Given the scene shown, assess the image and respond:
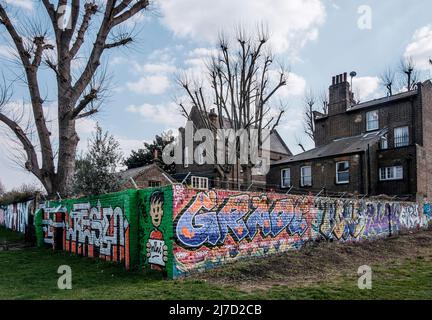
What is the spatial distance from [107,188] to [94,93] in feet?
17.8

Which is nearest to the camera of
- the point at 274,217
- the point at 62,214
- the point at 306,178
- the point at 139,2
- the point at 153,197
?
the point at 153,197

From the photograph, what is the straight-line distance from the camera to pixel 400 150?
26.2 meters

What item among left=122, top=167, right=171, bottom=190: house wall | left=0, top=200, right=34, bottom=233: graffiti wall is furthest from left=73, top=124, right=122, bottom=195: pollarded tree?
left=122, top=167, right=171, bottom=190: house wall

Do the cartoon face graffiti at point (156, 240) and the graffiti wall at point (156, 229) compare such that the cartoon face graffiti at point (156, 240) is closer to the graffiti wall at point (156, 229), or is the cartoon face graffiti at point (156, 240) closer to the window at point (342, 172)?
the graffiti wall at point (156, 229)

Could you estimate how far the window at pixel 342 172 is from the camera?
27.5m

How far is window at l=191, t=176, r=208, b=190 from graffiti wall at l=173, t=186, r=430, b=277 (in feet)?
0.86

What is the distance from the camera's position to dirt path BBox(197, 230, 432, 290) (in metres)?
8.86

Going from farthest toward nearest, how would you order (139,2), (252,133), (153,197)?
(252,133) < (139,2) < (153,197)

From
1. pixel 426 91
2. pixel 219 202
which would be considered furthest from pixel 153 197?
pixel 426 91

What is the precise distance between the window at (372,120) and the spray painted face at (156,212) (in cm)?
2567

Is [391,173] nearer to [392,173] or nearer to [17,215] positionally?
[392,173]

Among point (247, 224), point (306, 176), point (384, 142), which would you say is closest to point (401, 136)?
point (384, 142)

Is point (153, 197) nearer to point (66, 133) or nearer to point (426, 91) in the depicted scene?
point (66, 133)

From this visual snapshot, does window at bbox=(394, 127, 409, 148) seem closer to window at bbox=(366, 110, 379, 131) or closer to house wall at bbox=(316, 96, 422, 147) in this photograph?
house wall at bbox=(316, 96, 422, 147)
